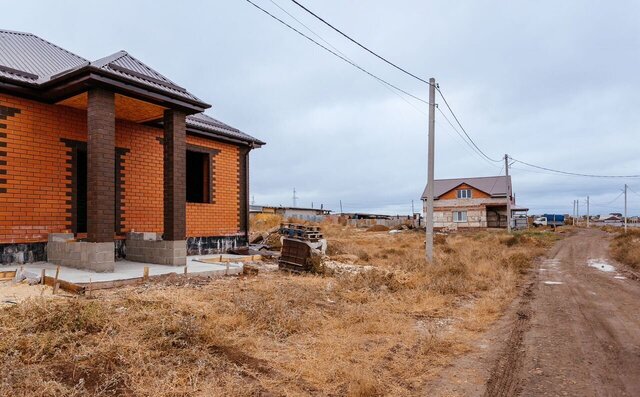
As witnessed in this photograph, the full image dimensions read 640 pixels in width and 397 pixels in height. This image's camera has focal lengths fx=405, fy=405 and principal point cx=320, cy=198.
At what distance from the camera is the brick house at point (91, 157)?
8.67 metres

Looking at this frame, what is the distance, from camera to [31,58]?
34.7ft

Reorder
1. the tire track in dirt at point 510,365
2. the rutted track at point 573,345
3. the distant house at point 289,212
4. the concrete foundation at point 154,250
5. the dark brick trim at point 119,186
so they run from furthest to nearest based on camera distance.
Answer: the distant house at point 289,212 → the dark brick trim at point 119,186 → the concrete foundation at point 154,250 → the rutted track at point 573,345 → the tire track in dirt at point 510,365

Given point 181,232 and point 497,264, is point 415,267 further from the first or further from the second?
point 181,232

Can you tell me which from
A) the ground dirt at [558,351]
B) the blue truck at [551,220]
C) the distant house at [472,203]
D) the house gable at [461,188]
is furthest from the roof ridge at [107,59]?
the blue truck at [551,220]

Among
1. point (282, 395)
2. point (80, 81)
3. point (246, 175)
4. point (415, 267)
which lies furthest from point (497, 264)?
point (80, 81)

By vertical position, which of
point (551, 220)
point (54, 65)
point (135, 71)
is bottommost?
point (551, 220)

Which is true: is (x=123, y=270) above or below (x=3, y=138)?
below

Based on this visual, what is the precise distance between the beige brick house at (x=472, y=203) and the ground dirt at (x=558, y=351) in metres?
38.6

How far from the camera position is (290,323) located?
5859 millimetres

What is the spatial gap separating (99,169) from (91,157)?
1.15ft

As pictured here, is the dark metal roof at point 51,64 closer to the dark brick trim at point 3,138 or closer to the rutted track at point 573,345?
the dark brick trim at point 3,138

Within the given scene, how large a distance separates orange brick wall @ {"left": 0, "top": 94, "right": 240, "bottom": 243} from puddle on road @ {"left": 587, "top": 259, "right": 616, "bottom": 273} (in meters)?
14.9

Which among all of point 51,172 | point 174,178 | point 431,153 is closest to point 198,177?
point 174,178

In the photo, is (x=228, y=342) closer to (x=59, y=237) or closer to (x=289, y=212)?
(x=59, y=237)
